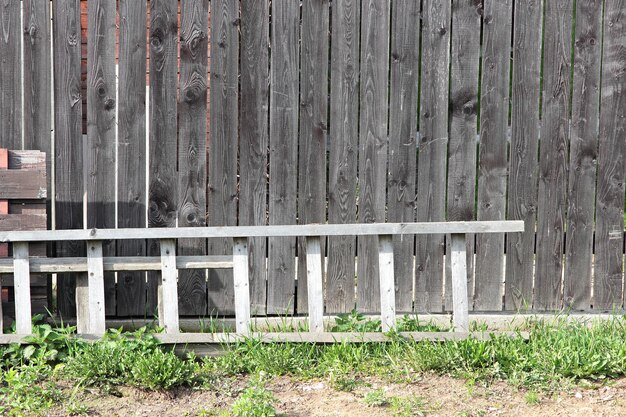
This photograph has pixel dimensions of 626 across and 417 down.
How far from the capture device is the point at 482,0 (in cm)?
547

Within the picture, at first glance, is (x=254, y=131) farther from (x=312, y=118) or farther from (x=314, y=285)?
(x=314, y=285)

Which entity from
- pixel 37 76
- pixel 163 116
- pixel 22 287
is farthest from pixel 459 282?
pixel 37 76

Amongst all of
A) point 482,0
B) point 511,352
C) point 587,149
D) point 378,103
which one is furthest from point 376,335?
point 482,0

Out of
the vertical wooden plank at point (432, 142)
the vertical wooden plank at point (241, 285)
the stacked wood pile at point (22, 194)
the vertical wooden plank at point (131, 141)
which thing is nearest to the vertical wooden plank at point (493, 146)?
the vertical wooden plank at point (432, 142)

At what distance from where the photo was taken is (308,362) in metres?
4.87

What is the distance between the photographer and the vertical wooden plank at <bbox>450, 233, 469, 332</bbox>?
5.16 metres

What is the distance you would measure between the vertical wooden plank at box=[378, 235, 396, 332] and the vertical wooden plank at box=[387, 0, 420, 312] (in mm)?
367

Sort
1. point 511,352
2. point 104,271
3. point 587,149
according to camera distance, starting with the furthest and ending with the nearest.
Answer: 1. point 587,149
2. point 104,271
3. point 511,352

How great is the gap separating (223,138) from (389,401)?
208cm

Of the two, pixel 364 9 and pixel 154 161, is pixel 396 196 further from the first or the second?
pixel 154 161

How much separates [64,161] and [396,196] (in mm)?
2209

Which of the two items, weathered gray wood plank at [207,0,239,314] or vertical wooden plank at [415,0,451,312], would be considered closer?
weathered gray wood plank at [207,0,239,314]

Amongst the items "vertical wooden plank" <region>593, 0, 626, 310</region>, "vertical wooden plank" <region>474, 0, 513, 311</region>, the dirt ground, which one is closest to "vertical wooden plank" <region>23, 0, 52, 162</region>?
the dirt ground

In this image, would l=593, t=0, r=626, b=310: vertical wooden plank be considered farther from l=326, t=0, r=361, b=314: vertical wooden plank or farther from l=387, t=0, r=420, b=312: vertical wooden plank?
l=326, t=0, r=361, b=314: vertical wooden plank
